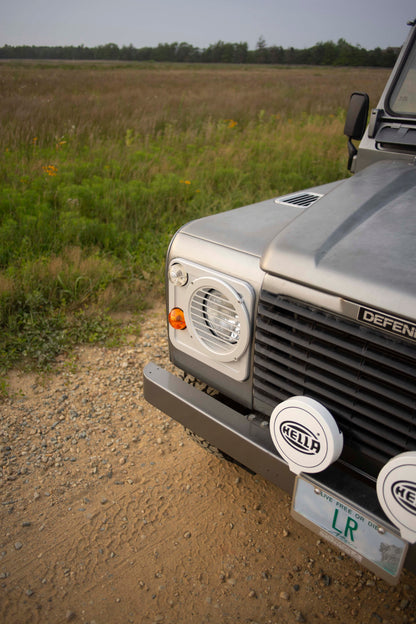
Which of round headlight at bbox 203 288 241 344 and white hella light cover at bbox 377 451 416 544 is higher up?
round headlight at bbox 203 288 241 344

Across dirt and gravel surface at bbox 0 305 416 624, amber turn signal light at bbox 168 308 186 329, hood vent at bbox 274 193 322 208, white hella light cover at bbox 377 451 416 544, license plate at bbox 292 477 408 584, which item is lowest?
dirt and gravel surface at bbox 0 305 416 624

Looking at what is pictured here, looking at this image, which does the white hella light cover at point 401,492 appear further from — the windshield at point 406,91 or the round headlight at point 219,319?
the windshield at point 406,91

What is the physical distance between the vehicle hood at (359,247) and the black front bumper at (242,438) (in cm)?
67

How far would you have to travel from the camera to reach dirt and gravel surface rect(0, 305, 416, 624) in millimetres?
1989

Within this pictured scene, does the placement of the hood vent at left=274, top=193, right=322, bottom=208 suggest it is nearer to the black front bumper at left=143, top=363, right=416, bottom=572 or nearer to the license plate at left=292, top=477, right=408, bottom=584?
the black front bumper at left=143, top=363, right=416, bottom=572

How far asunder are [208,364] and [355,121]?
1721 millimetres

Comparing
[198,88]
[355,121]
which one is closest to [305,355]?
[355,121]

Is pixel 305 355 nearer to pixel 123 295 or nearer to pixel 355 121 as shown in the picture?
pixel 355 121

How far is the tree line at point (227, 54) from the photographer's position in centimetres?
434

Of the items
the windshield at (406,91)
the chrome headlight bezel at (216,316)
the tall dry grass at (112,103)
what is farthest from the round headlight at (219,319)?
the tall dry grass at (112,103)

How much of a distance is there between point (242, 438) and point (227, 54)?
2031cm

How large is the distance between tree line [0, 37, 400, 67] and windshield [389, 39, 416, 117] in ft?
0.70

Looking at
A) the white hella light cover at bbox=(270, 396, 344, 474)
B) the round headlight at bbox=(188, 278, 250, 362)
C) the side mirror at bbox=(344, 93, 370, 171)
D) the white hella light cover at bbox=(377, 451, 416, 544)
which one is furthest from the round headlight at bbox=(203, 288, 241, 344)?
the side mirror at bbox=(344, 93, 370, 171)

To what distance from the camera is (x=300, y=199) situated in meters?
2.66
